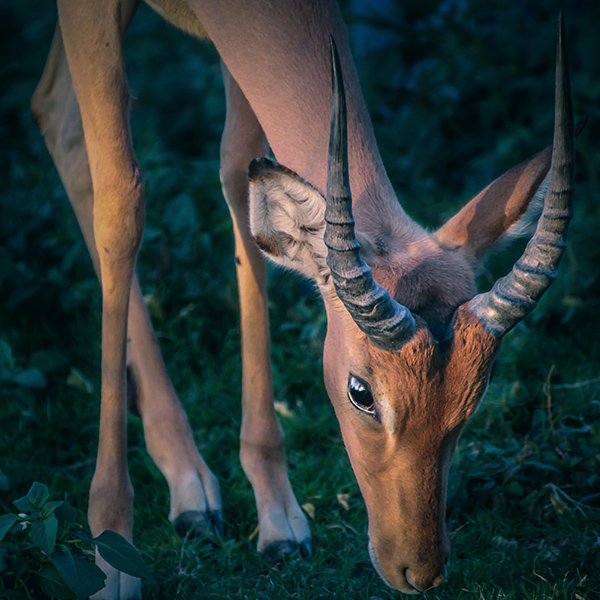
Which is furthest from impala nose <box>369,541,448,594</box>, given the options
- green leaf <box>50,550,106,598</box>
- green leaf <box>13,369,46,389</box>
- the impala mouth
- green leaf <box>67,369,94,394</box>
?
green leaf <box>67,369,94,394</box>

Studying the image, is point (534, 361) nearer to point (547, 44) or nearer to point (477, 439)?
point (477, 439)

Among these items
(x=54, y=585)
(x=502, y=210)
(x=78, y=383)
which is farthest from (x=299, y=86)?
(x=78, y=383)

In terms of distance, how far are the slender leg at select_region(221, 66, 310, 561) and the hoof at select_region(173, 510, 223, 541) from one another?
225 millimetres

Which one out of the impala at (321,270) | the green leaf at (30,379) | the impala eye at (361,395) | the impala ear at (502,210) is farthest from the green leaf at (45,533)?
the impala ear at (502,210)

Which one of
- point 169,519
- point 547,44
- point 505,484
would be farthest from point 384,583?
point 547,44

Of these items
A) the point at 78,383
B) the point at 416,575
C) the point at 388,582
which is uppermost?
the point at 416,575

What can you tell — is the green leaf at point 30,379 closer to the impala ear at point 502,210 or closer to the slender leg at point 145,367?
the slender leg at point 145,367

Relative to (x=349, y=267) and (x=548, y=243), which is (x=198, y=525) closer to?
(x=349, y=267)

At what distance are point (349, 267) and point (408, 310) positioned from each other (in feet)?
0.88

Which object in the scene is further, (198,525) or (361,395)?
(198,525)

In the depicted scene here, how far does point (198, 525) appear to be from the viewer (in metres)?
3.78

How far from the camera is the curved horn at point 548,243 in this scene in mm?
2428

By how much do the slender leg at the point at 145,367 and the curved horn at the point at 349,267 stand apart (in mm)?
1599

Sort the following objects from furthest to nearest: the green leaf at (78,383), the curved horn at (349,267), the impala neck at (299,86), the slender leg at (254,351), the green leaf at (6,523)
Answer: the green leaf at (78,383), the slender leg at (254,351), the impala neck at (299,86), the green leaf at (6,523), the curved horn at (349,267)
